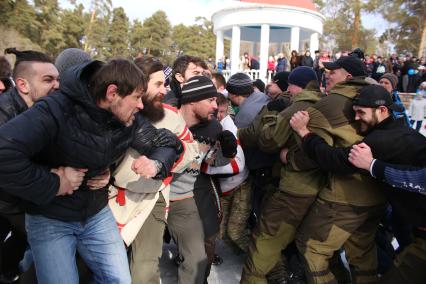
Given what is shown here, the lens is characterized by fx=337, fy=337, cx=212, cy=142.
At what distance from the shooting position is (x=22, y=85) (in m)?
2.67

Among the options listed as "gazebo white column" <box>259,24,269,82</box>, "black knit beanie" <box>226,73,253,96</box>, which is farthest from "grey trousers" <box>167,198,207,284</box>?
"gazebo white column" <box>259,24,269,82</box>

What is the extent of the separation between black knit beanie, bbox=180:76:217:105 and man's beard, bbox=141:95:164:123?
35 centimetres

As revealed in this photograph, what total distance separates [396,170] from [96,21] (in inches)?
1847

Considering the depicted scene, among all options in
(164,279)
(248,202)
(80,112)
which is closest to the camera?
(80,112)

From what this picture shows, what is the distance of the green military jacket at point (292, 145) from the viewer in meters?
2.83

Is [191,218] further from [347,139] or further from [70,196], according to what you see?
[347,139]

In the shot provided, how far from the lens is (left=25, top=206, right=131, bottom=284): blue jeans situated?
73.5 inches

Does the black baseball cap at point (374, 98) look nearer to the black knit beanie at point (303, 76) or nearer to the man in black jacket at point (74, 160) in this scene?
the black knit beanie at point (303, 76)

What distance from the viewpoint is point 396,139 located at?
220 cm

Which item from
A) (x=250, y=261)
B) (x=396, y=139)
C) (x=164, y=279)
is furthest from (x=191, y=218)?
(x=396, y=139)

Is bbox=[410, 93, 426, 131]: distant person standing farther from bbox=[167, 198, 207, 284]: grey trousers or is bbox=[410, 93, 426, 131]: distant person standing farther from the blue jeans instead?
the blue jeans

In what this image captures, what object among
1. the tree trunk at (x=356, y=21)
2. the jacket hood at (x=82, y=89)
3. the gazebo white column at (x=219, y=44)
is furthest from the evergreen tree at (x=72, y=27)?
the jacket hood at (x=82, y=89)

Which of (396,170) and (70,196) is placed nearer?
(70,196)

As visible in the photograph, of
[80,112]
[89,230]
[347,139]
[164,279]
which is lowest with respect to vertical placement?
[164,279]
